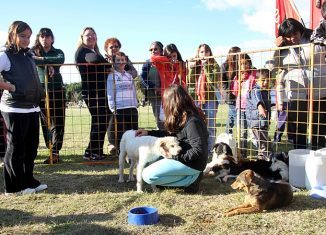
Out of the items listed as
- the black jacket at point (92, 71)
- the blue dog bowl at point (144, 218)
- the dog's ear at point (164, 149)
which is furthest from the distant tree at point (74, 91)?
the blue dog bowl at point (144, 218)

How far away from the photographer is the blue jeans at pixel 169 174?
4.84 metres

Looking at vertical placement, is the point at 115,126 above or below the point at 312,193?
above

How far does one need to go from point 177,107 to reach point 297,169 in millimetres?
1974

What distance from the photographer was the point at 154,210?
4008mm

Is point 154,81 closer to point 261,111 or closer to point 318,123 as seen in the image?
point 261,111

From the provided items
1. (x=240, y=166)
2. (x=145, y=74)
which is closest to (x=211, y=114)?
(x=145, y=74)

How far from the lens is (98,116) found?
729 centimetres

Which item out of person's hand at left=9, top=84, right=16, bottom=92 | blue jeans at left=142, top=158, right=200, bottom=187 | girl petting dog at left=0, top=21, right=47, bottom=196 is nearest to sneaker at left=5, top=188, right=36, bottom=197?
girl petting dog at left=0, top=21, right=47, bottom=196

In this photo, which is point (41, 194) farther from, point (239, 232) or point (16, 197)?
point (239, 232)

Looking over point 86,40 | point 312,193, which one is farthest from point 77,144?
point 312,193

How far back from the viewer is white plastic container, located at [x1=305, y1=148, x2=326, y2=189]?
16.4ft

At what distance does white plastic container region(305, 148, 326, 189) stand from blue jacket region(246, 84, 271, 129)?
181 cm

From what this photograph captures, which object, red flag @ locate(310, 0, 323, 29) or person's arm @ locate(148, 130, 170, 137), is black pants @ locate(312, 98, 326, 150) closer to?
person's arm @ locate(148, 130, 170, 137)

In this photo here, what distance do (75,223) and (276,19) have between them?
700 cm
